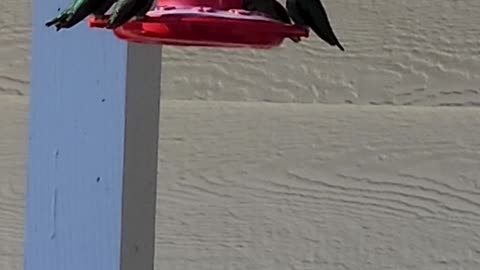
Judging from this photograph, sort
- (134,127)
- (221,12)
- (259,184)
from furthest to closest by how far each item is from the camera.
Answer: (259,184), (134,127), (221,12)

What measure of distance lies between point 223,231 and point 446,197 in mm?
207

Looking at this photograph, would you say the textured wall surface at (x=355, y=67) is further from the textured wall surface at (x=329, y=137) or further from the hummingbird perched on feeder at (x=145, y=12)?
the hummingbird perched on feeder at (x=145, y=12)

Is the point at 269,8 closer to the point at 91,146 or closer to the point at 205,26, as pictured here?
the point at 205,26

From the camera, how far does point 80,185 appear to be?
2.55ft

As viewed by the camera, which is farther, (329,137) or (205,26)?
(329,137)

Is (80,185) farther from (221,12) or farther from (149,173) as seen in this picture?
(221,12)

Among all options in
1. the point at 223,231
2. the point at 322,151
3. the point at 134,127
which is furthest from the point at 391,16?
the point at 134,127

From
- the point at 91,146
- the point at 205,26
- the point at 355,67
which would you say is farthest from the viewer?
the point at 355,67

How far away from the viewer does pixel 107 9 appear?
0.63 meters

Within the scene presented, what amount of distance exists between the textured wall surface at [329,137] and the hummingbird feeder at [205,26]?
37 centimetres

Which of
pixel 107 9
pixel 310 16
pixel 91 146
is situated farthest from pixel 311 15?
pixel 91 146

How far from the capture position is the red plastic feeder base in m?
0.60

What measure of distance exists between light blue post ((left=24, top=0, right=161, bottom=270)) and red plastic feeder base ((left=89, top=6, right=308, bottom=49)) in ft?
0.38

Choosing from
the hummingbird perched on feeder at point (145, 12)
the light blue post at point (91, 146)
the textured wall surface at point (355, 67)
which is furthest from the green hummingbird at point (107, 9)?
the textured wall surface at point (355, 67)
